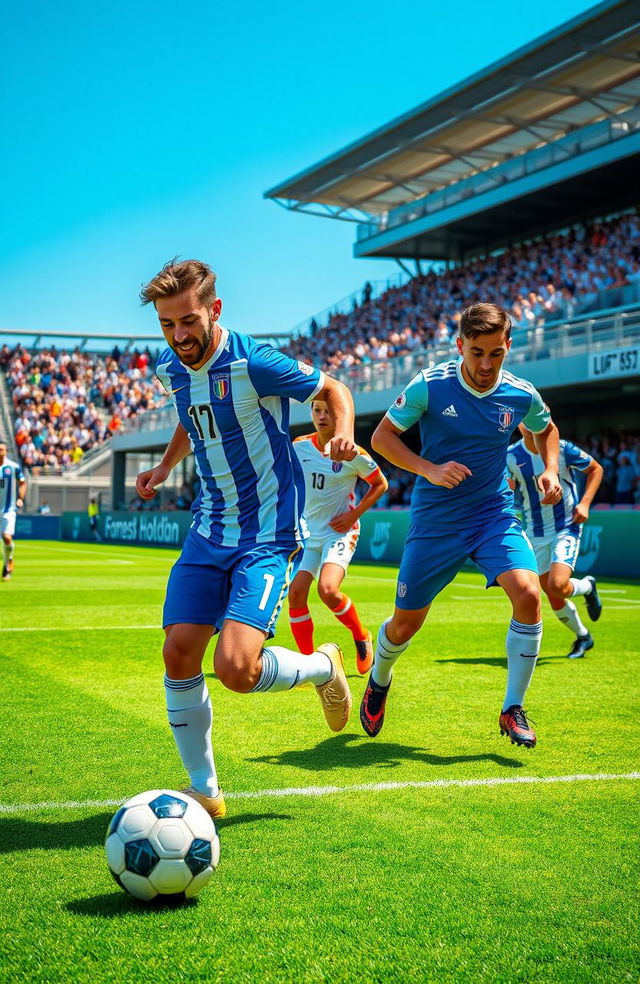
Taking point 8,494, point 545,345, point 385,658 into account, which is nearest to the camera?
point 385,658

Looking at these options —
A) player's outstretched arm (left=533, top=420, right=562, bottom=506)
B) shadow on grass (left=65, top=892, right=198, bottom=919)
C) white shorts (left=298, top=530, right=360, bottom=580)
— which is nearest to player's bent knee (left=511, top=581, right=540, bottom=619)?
player's outstretched arm (left=533, top=420, right=562, bottom=506)

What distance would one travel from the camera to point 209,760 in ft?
14.1

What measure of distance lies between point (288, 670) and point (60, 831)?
1.14 m

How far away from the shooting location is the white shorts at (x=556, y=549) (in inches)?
372

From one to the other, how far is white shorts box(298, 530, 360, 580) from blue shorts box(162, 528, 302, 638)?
4.12 metres

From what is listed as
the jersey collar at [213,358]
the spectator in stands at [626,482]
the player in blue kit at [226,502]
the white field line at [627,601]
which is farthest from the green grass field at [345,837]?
the spectator in stands at [626,482]

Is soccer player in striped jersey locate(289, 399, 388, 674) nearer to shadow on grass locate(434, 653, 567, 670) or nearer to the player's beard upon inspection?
shadow on grass locate(434, 653, 567, 670)

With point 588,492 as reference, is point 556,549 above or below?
below

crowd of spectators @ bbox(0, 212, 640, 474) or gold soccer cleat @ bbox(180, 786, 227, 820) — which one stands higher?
crowd of spectators @ bbox(0, 212, 640, 474)

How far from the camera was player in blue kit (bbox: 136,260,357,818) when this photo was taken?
4203 mm

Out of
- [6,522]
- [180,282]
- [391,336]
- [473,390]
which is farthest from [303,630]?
[391,336]

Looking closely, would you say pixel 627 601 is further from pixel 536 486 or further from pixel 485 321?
pixel 485 321

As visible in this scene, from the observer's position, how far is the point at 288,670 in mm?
4488

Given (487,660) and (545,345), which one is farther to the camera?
(545,345)
